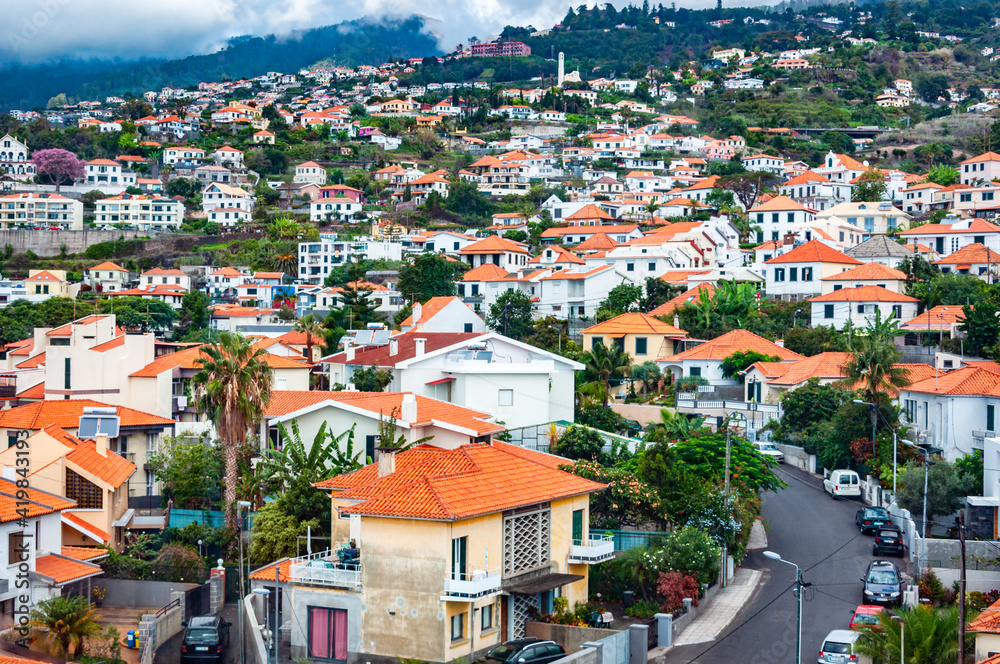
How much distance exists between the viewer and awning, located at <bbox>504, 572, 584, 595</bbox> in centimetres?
2784

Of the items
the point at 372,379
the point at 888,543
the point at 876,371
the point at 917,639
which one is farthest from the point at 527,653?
the point at 372,379

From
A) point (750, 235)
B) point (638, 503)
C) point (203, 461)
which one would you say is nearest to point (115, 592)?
point (203, 461)

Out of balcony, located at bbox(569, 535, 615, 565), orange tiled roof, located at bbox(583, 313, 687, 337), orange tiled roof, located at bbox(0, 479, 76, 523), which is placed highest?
orange tiled roof, located at bbox(583, 313, 687, 337)

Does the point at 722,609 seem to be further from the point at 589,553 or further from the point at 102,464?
the point at 102,464

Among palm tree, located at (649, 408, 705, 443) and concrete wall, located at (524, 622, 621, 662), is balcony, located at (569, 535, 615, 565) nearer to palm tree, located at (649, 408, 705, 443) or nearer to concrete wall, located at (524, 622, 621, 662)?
concrete wall, located at (524, 622, 621, 662)

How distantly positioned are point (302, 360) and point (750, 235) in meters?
54.6

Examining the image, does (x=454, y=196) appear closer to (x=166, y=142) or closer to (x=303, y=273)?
(x=303, y=273)

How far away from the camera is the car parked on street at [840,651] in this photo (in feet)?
84.3

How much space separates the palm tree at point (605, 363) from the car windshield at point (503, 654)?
114 feet

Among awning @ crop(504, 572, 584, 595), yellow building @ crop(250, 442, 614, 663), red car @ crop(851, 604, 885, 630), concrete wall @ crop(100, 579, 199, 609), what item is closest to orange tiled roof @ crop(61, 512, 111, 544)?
concrete wall @ crop(100, 579, 199, 609)

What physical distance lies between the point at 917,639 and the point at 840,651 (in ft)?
7.96

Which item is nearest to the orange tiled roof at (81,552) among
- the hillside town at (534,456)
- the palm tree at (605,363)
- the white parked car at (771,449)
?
the hillside town at (534,456)

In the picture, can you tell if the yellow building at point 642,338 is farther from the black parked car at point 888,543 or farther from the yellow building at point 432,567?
the yellow building at point 432,567

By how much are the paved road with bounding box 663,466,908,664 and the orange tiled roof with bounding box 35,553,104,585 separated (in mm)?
15669
